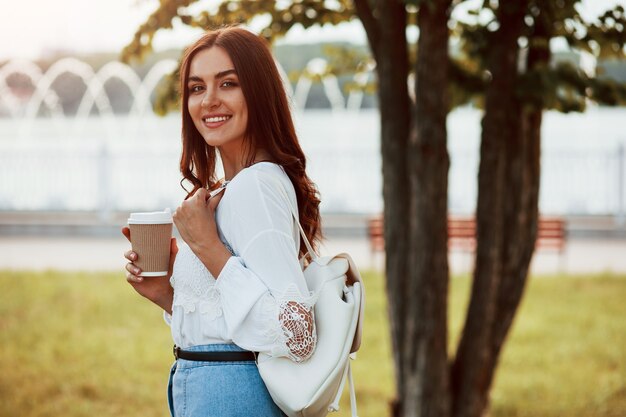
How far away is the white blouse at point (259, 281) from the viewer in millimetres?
1635

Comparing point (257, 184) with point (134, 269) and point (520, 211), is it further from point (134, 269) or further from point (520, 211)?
point (520, 211)

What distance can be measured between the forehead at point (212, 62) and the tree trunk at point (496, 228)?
6.18 feet

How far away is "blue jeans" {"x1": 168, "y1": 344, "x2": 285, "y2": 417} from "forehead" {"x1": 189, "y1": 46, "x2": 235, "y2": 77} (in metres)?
0.55

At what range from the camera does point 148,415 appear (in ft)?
17.3

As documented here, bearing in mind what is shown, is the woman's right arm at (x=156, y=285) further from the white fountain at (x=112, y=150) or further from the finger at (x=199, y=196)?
the white fountain at (x=112, y=150)

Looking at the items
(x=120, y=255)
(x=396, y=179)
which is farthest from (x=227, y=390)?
(x=120, y=255)

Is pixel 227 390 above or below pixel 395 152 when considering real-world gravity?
below

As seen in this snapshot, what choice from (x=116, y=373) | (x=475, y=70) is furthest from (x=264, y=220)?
(x=116, y=373)

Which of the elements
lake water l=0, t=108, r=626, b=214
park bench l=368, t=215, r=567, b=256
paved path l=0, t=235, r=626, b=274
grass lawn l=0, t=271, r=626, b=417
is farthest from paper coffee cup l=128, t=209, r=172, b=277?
lake water l=0, t=108, r=626, b=214

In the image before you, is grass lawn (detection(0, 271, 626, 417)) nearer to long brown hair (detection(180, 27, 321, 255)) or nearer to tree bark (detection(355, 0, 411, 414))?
tree bark (detection(355, 0, 411, 414))

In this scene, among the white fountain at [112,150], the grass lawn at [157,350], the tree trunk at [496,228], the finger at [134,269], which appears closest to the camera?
the finger at [134,269]

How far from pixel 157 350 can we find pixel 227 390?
4820mm

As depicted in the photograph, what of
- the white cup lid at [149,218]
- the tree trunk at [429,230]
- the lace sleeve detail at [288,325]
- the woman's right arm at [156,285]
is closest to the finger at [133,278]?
the woman's right arm at [156,285]

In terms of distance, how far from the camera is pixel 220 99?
1812 mm
